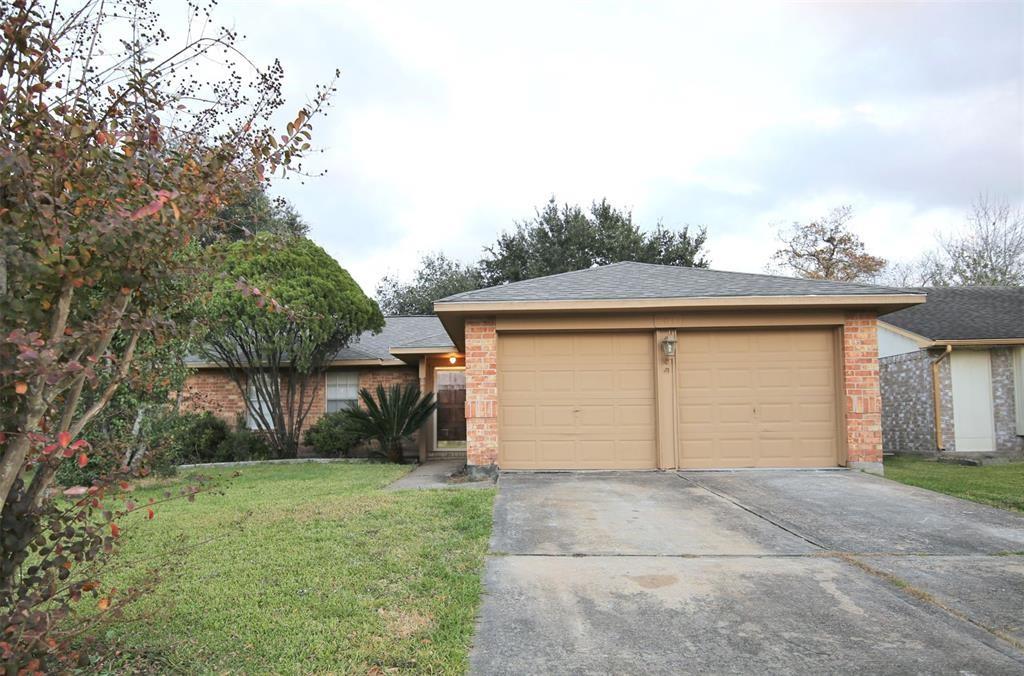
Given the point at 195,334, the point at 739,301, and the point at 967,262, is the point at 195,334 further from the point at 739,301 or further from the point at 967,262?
the point at 967,262

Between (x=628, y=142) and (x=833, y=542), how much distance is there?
15.7 metres

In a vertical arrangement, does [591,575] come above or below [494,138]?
below

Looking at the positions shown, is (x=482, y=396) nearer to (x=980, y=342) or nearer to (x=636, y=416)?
Answer: (x=636, y=416)

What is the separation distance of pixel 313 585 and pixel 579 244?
24.9 m

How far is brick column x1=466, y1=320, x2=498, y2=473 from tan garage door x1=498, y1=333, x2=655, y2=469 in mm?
244

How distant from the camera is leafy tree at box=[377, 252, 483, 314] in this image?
30.0 metres

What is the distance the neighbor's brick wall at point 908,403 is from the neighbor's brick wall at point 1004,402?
3.93 feet

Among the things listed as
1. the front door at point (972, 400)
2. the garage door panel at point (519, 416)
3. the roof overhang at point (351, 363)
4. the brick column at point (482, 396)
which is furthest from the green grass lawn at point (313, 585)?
the front door at point (972, 400)

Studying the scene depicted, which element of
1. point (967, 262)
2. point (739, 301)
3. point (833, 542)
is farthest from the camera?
point (967, 262)

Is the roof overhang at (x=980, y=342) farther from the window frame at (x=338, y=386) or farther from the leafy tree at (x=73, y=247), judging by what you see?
the leafy tree at (x=73, y=247)

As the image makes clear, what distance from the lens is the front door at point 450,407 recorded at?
14.7m

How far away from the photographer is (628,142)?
1853cm

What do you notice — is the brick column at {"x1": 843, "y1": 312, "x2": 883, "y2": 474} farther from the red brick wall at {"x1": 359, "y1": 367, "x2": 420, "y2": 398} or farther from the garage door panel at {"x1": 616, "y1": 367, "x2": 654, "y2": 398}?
the red brick wall at {"x1": 359, "y1": 367, "x2": 420, "y2": 398}

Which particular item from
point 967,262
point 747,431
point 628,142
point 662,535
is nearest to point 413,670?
point 662,535
